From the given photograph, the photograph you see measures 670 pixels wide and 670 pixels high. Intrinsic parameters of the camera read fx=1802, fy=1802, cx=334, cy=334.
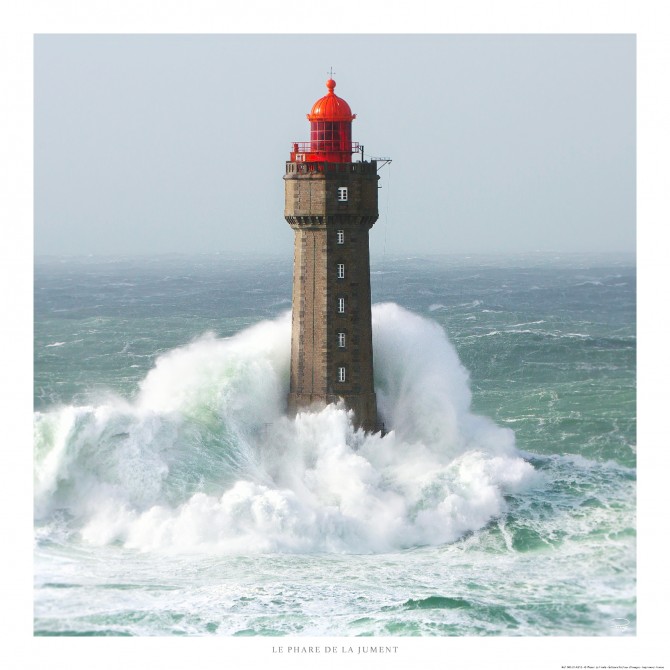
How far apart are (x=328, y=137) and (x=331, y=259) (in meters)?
3.13

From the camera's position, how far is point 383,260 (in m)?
94.6

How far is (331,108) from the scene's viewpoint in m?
45.7

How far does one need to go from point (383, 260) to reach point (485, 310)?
19165 millimetres

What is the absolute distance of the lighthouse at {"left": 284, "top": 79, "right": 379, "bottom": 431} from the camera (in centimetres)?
4616

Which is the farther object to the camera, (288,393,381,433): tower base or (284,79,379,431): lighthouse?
(288,393,381,433): tower base

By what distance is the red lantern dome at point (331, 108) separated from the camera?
4575cm

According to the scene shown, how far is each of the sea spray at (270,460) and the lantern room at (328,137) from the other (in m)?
5.86

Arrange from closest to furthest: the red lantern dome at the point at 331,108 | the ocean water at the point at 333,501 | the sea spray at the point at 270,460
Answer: the ocean water at the point at 333,501 < the sea spray at the point at 270,460 < the red lantern dome at the point at 331,108

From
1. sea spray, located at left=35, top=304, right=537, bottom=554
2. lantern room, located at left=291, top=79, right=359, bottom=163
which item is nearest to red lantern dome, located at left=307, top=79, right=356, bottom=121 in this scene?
lantern room, located at left=291, top=79, right=359, bottom=163

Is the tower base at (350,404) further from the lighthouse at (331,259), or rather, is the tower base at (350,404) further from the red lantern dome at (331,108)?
the red lantern dome at (331,108)

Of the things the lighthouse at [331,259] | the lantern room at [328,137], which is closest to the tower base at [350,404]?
the lighthouse at [331,259]

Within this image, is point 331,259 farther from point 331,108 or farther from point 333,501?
point 333,501

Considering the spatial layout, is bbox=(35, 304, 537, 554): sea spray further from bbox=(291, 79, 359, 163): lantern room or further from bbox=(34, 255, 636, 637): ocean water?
bbox=(291, 79, 359, 163): lantern room

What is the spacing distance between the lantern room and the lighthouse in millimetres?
25
